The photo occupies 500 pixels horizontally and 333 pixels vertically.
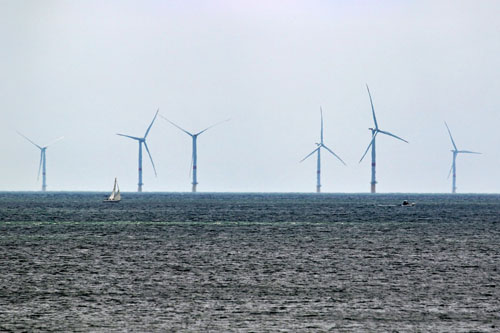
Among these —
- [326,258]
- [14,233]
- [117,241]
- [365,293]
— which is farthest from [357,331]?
[14,233]

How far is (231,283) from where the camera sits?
42219 millimetres

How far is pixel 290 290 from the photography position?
3934 centimetres

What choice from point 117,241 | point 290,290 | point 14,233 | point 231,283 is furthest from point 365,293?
point 14,233

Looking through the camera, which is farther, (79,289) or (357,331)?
(79,289)

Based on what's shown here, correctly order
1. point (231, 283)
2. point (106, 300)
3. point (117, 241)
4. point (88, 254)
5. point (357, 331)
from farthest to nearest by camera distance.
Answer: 1. point (117, 241)
2. point (88, 254)
3. point (231, 283)
4. point (106, 300)
5. point (357, 331)

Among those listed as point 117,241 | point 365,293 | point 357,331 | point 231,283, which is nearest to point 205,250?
point 117,241

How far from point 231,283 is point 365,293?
591 cm

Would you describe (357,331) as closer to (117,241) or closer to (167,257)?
(167,257)

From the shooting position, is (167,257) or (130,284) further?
(167,257)

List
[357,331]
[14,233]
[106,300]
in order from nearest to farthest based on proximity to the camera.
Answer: [357,331], [106,300], [14,233]

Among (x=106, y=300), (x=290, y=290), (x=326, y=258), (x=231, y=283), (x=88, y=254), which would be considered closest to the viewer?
(x=106, y=300)

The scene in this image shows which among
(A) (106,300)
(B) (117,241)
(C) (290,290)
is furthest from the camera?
(B) (117,241)

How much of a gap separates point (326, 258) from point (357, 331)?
27.1 m

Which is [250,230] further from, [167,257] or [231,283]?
[231,283]
